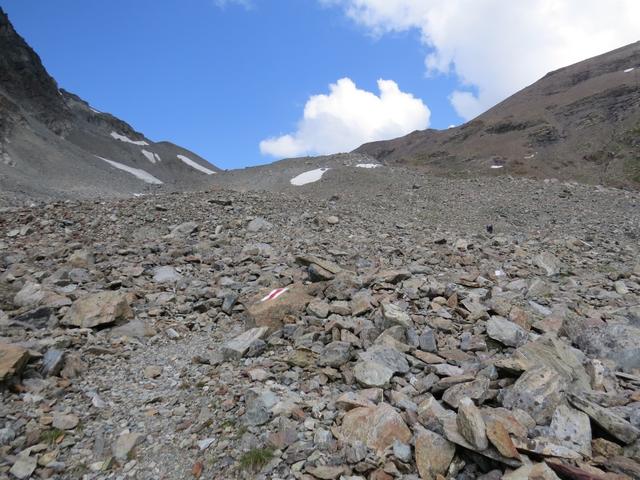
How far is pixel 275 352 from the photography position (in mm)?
5699

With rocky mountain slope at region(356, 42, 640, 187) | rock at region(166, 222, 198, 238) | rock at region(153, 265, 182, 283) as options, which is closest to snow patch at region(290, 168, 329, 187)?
rocky mountain slope at region(356, 42, 640, 187)

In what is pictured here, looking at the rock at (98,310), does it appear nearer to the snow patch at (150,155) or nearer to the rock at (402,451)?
the rock at (402,451)

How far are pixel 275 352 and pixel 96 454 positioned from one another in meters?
2.42

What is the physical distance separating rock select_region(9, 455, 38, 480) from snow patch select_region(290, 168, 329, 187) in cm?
3114

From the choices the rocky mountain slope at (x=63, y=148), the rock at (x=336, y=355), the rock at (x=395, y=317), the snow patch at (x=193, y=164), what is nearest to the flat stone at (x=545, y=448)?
the rock at (x=336, y=355)

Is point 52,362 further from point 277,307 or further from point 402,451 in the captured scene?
point 402,451

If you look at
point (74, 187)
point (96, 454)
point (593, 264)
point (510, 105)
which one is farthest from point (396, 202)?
point (510, 105)

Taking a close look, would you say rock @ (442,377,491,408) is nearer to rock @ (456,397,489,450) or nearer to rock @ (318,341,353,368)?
rock @ (456,397,489,450)

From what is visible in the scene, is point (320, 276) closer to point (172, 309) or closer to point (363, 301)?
point (363, 301)

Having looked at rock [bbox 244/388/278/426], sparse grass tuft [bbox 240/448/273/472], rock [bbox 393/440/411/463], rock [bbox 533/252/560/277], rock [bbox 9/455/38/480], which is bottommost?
rock [bbox 9/455/38/480]

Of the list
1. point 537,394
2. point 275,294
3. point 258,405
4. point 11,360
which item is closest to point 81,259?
point 11,360

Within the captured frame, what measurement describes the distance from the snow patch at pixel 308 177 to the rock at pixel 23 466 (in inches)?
1226

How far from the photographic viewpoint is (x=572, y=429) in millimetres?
3354

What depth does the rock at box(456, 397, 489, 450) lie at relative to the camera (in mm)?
3182
